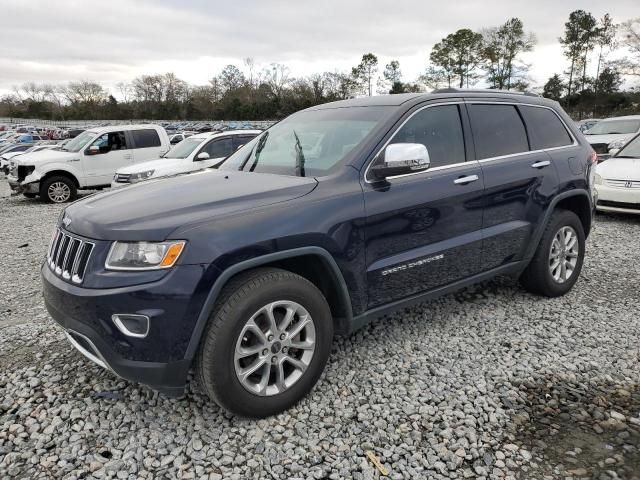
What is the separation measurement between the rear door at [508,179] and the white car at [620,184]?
431 cm

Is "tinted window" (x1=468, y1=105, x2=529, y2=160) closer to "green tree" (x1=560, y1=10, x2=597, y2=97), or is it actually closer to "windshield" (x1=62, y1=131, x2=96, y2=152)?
"windshield" (x1=62, y1=131, x2=96, y2=152)

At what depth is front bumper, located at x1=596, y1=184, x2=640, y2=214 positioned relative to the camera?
7.50 m

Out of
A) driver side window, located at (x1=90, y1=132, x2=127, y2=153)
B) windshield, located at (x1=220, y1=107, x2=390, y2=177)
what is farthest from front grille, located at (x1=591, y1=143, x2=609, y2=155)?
driver side window, located at (x1=90, y1=132, x2=127, y2=153)

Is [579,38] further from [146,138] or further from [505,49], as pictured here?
[146,138]

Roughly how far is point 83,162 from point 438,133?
11043 mm

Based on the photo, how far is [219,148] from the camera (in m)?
10.1

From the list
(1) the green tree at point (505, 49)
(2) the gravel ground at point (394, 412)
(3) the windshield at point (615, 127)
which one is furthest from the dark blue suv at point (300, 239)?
(1) the green tree at point (505, 49)

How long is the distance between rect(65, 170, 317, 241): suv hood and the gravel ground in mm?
1142

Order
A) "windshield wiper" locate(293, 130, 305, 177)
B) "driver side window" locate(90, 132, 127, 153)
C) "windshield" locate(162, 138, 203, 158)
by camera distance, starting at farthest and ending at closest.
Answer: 1. "driver side window" locate(90, 132, 127, 153)
2. "windshield" locate(162, 138, 203, 158)
3. "windshield wiper" locate(293, 130, 305, 177)

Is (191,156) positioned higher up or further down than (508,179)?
further down

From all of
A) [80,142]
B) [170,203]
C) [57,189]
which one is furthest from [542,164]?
[80,142]

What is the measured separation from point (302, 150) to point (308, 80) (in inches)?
3301

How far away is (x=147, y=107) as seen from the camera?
8756cm

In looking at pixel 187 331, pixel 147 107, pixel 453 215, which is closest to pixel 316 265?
pixel 187 331
